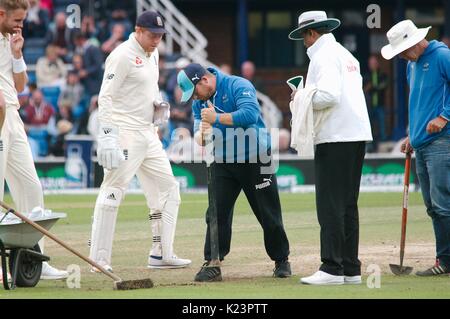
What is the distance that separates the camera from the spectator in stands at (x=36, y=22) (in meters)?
26.3

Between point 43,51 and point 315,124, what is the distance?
17.7 metres

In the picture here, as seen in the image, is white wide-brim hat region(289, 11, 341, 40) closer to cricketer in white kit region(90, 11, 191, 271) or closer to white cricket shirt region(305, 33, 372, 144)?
white cricket shirt region(305, 33, 372, 144)

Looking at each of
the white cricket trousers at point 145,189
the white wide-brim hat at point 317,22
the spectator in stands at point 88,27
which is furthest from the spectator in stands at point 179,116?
the white wide-brim hat at point 317,22

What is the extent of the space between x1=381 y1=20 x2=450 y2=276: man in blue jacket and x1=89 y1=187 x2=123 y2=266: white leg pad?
2841 mm

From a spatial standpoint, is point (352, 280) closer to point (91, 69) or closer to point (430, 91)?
point (430, 91)

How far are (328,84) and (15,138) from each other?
2.75m

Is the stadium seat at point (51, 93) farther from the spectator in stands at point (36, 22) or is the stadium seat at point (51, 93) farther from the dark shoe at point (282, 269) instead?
the dark shoe at point (282, 269)

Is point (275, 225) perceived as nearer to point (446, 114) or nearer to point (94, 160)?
point (446, 114)

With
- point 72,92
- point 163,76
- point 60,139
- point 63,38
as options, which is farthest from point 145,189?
point 63,38

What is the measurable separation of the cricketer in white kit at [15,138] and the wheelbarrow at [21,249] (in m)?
0.60

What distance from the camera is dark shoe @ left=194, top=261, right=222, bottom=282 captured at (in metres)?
9.80

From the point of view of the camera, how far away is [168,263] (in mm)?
10938

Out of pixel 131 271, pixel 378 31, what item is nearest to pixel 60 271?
pixel 131 271

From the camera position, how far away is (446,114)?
32.4 feet
